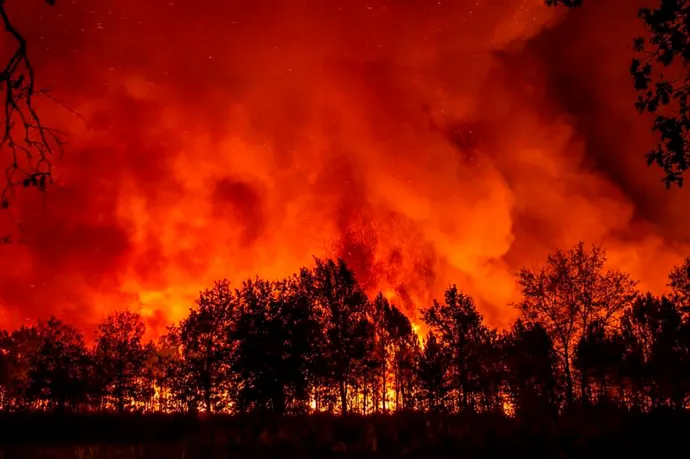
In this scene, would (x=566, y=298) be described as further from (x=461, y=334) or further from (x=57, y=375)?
(x=57, y=375)

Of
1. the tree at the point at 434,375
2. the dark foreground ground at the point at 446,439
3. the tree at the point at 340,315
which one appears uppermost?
the tree at the point at 340,315

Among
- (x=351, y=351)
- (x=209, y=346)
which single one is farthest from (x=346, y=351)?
(x=209, y=346)

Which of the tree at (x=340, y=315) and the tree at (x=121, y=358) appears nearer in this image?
the tree at (x=340, y=315)

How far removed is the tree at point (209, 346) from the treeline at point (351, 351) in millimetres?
149

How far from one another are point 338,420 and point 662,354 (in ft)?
192

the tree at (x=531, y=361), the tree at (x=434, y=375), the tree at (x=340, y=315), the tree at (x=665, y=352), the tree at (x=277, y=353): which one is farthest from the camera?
the tree at (x=434, y=375)

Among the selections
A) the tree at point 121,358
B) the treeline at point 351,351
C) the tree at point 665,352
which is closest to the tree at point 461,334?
the treeline at point 351,351

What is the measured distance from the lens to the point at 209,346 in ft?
208

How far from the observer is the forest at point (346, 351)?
5422 centimetres

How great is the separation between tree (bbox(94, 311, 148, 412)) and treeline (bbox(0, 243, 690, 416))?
0.65ft

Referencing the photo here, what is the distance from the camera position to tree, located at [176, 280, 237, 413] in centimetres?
6059

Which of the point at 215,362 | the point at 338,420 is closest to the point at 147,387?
the point at 215,362

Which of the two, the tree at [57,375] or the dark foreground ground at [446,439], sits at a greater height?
the tree at [57,375]

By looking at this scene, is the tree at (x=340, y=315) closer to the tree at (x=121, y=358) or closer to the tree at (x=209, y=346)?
the tree at (x=209, y=346)
